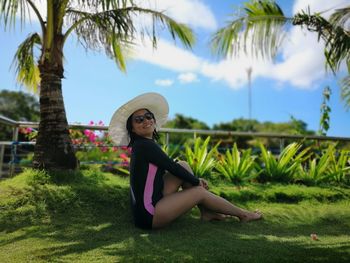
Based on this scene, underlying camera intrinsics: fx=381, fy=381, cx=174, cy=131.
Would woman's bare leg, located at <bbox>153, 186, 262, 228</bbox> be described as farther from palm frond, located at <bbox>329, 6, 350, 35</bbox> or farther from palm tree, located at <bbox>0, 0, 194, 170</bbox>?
palm frond, located at <bbox>329, 6, 350, 35</bbox>

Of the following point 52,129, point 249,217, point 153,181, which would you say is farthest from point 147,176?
point 52,129

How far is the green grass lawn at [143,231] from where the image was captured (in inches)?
110

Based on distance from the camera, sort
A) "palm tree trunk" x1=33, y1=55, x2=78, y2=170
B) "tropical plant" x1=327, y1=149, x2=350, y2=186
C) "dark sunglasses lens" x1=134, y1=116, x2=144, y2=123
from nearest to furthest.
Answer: "dark sunglasses lens" x1=134, y1=116, x2=144, y2=123 → "palm tree trunk" x1=33, y1=55, x2=78, y2=170 → "tropical plant" x1=327, y1=149, x2=350, y2=186

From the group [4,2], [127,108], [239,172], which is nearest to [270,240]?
[127,108]

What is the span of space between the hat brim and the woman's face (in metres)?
0.07

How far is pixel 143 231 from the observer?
11.6ft

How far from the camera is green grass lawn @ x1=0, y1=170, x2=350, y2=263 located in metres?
2.80

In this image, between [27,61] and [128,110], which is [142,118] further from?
[27,61]

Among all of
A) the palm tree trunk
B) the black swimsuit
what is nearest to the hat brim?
the black swimsuit

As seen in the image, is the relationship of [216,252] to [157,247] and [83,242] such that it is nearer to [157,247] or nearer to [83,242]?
[157,247]

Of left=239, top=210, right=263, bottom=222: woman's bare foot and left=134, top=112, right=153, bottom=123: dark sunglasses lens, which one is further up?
left=134, top=112, right=153, bottom=123: dark sunglasses lens

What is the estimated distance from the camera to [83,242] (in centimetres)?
319

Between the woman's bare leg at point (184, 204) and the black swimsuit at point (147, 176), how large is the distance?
71mm

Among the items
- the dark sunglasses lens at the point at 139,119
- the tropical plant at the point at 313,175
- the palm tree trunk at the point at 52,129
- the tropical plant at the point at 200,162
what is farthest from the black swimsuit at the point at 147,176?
the tropical plant at the point at 313,175
